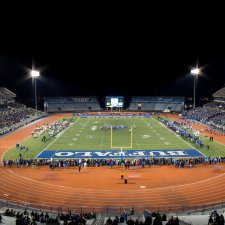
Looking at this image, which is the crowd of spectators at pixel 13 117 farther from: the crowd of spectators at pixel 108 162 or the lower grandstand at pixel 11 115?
the crowd of spectators at pixel 108 162

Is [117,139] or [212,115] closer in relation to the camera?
[117,139]

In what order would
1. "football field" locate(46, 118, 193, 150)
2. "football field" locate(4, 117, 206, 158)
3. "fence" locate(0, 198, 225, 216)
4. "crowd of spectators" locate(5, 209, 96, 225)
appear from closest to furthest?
"crowd of spectators" locate(5, 209, 96, 225) → "fence" locate(0, 198, 225, 216) → "football field" locate(4, 117, 206, 158) → "football field" locate(46, 118, 193, 150)

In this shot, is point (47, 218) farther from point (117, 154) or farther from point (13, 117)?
point (13, 117)

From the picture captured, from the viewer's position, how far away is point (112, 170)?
101 ft

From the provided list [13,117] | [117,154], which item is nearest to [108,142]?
[117,154]

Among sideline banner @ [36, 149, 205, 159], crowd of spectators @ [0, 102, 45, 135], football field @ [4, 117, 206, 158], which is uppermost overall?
crowd of spectators @ [0, 102, 45, 135]

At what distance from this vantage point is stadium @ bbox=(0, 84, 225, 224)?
72.5 ft

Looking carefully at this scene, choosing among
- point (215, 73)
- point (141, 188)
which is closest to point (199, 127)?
point (141, 188)

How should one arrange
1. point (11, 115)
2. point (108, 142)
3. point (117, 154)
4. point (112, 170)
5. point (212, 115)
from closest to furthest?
point (112, 170) < point (117, 154) < point (108, 142) < point (212, 115) < point (11, 115)

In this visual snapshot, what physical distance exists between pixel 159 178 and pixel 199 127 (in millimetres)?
33524

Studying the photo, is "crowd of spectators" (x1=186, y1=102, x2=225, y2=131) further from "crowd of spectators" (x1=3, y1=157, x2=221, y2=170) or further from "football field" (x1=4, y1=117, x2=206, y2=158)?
"crowd of spectators" (x1=3, y1=157, x2=221, y2=170)

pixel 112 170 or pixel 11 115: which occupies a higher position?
pixel 11 115

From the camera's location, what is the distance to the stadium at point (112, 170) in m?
22.1

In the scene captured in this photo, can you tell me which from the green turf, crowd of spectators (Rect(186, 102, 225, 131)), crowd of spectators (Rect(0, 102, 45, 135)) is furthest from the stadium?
crowd of spectators (Rect(186, 102, 225, 131))
